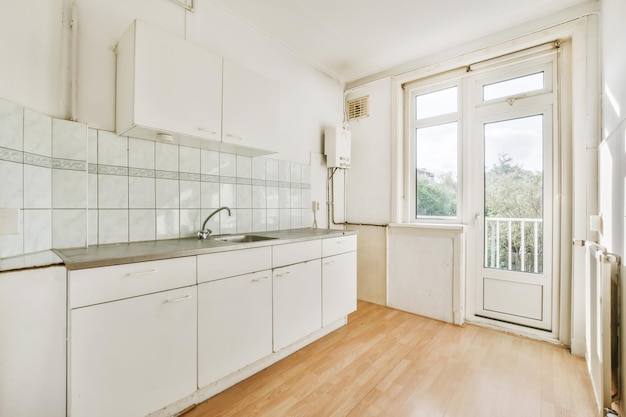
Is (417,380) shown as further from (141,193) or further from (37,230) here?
(37,230)

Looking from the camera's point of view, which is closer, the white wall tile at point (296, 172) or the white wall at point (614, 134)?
the white wall at point (614, 134)

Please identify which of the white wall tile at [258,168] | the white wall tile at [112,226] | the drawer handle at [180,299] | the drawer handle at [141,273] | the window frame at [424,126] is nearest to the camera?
the drawer handle at [141,273]

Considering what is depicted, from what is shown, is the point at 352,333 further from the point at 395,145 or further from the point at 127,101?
the point at 127,101

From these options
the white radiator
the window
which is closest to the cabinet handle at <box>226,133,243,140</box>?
the window

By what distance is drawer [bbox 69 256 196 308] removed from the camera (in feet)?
4.02

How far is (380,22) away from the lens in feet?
8.30

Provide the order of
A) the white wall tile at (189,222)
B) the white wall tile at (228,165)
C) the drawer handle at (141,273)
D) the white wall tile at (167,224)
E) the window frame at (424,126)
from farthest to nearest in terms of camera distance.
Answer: the window frame at (424,126), the white wall tile at (228,165), the white wall tile at (189,222), the white wall tile at (167,224), the drawer handle at (141,273)

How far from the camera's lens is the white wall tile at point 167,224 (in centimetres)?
200

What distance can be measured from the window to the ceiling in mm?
495

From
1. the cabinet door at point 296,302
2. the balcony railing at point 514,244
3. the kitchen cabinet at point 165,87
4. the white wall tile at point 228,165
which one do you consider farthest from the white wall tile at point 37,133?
the balcony railing at point 514,244

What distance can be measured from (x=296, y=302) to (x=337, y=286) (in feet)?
1.77

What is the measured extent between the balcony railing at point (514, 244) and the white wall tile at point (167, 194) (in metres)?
2.82

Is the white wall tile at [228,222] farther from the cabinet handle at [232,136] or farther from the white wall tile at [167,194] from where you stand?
the cabinet handle at [232,136]

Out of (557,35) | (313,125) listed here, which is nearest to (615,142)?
(557,35)
